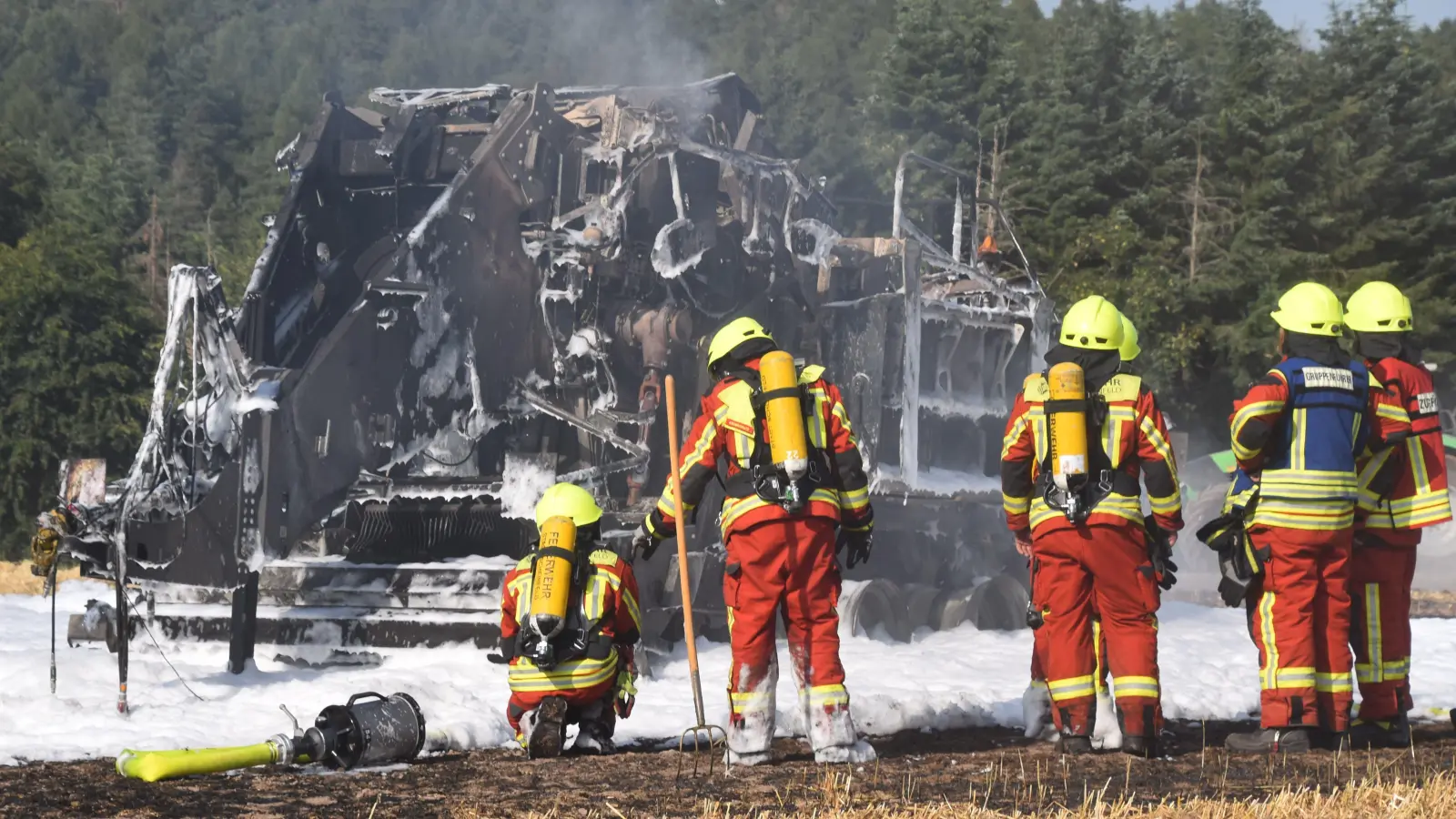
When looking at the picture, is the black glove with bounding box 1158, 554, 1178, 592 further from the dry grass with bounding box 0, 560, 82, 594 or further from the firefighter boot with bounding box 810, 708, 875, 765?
the dry grass with bounding box 0, 560, 82, 594

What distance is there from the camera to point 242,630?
28.2ft

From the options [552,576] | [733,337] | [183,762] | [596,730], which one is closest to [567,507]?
[552,576]

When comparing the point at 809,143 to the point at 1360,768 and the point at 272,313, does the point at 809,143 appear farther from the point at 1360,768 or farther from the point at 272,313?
the point at 1360,768

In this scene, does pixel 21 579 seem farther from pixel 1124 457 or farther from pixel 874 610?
pixel 1124 457

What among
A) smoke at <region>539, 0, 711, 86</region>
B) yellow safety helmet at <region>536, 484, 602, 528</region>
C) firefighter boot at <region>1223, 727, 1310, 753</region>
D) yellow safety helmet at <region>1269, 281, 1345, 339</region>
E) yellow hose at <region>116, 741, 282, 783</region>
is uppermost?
smoke at <region>539, 0, 711, 86</region>

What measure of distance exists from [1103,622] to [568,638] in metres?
1.98

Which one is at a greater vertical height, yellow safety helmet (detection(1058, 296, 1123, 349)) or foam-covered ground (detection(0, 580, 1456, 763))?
yellow safety helmet (detection(1058, 296, 1123, 349))

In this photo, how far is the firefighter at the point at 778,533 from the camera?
6.36 m

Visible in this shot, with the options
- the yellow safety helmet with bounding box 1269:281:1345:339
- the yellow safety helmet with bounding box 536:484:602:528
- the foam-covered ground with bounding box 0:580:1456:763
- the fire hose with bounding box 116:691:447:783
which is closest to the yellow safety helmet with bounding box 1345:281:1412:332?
the yellow safety helmet with bounding box 1269:281:1345:339

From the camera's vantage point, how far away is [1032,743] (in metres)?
7.25

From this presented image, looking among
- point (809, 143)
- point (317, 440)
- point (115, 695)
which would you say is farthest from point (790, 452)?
point (809, 143)

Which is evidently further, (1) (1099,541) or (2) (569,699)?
(2) (569,699)

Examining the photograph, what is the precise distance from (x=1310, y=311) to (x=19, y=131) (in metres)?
52.3

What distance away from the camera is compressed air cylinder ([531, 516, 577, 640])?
6723 millimetres
